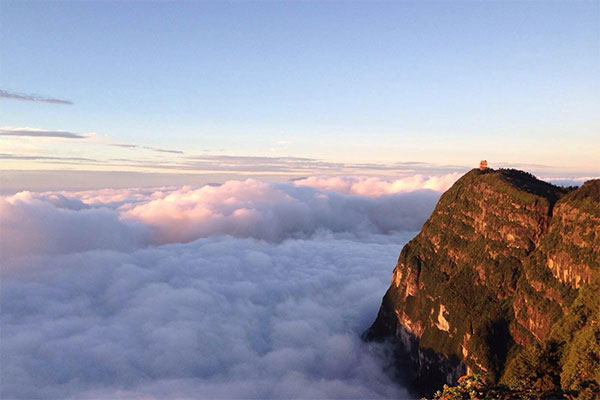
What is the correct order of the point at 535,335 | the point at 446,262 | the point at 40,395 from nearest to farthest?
1. the point at 535,335
2. the point at 446,262
3. the point at 40,395

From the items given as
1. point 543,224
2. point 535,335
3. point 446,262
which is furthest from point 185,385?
Answer: point 543,224

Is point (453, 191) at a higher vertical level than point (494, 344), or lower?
higher

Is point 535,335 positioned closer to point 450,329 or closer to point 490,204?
point 450,329

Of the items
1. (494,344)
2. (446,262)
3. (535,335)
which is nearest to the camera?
(535,335)

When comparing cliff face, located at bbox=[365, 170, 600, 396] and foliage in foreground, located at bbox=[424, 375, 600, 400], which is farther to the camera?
cliff face, located at bbox=[365, 170, 600, 396]

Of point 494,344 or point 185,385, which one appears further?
point 185,385

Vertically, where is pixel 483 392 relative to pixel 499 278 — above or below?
above

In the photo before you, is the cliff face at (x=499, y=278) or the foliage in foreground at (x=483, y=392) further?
the cliff face at (x=499, y=278)

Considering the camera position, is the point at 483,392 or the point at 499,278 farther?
the point at 499,278
